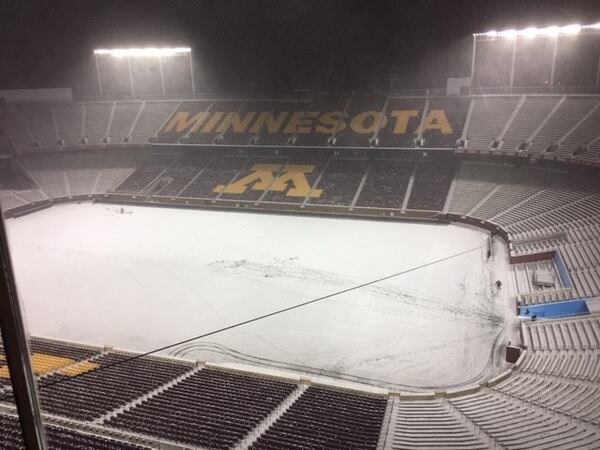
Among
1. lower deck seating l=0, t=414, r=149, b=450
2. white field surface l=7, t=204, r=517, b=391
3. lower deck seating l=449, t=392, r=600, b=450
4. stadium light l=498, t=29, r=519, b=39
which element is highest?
stadium light l=498, t=29, r=519, b=39

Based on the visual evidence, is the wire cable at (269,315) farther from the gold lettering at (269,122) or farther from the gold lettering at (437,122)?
the gold lettering at (269,122)

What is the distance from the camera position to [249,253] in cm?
2147

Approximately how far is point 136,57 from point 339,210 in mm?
22689

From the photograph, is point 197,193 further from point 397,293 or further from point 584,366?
point 584,366

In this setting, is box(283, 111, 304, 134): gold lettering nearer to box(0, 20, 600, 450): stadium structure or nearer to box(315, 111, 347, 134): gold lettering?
box(0, 20, 600, 450): stadium structure

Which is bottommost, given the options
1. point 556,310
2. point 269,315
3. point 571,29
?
point 269,315

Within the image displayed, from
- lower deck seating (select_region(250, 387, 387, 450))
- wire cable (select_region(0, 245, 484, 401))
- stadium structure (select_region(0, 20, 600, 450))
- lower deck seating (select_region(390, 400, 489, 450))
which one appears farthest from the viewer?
wire cable (select_region(0, 245, 484, 401))

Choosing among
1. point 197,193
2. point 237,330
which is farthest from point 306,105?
point 237,330

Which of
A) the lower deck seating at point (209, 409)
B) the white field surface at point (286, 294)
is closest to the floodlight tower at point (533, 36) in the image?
the white field surface at point (286, 294)

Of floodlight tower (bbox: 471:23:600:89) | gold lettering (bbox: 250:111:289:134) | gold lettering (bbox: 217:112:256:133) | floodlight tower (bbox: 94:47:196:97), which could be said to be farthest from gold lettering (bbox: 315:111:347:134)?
floodlight tower (bbox: 94:47:196:97)

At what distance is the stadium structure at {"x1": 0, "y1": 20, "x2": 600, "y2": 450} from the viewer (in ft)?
30.7

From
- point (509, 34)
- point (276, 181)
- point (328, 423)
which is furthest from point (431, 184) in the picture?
point (328, 423)

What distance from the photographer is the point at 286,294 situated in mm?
17172

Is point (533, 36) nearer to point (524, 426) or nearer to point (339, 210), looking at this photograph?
point (339, 210)
